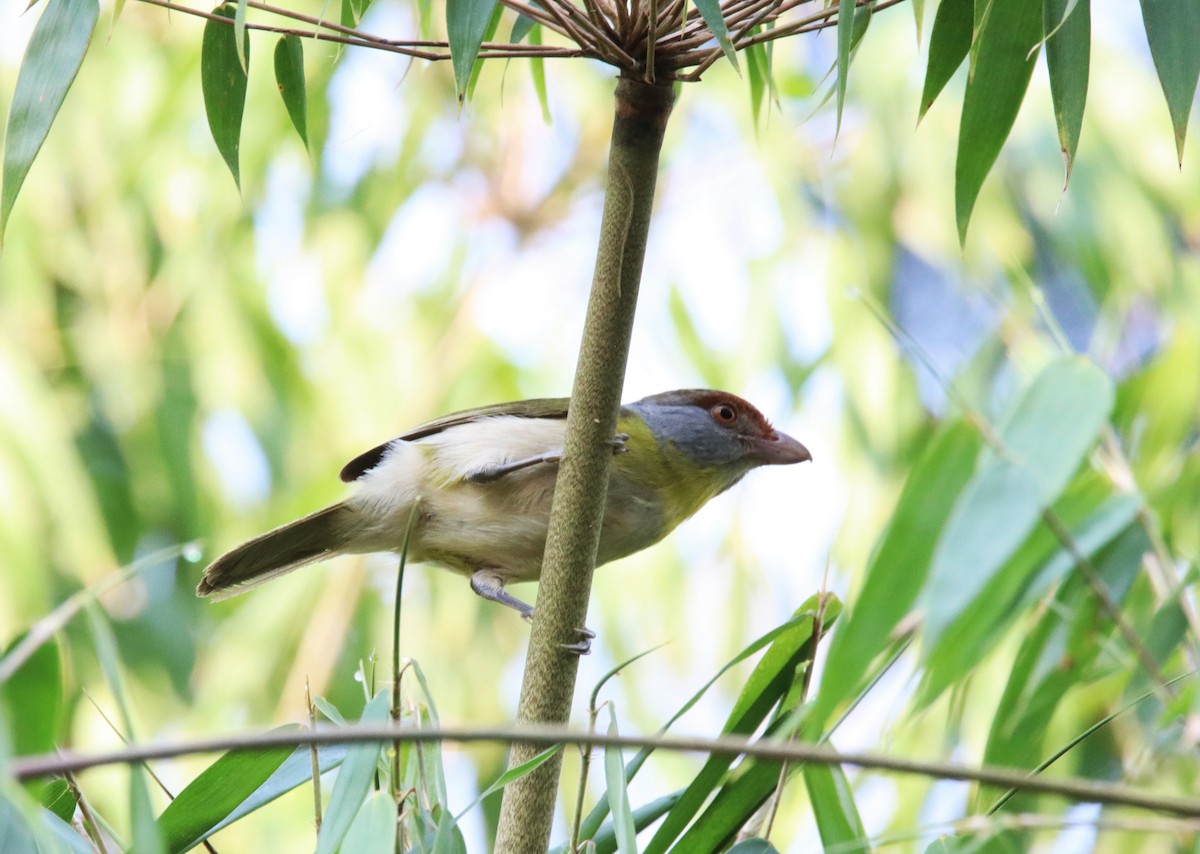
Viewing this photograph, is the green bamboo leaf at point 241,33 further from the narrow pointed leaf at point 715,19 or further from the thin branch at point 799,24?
the thin branch at point 799,24

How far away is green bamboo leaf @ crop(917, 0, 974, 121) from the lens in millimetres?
2219

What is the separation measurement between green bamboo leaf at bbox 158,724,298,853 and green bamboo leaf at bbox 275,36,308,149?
1.23 meters

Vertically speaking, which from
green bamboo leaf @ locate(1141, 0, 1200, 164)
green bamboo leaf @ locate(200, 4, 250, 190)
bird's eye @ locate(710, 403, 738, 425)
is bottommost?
bird's eye @ locate(710, 403, 738, 425)

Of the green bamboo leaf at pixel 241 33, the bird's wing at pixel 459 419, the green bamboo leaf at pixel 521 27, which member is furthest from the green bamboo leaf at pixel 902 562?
the bird's wing at pixel 459 419

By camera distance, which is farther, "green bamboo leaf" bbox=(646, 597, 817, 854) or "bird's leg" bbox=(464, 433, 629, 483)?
"bird's leg" bbox=(464, 433, 629, 483)

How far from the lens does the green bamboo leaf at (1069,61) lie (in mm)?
1989

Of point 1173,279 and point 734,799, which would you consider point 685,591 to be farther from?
point 734,799

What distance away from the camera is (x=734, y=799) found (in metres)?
2.31

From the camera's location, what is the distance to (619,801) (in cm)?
200

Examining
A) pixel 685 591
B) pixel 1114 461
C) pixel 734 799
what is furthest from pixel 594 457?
pixel 685 591

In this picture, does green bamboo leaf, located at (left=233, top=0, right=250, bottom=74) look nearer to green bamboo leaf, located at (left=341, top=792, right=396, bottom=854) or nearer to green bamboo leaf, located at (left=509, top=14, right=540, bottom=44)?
green bamboo leaf, located at (left=509, top=14, right=540, bottom=44)

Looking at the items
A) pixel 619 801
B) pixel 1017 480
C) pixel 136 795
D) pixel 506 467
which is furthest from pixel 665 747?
pixel 506 467

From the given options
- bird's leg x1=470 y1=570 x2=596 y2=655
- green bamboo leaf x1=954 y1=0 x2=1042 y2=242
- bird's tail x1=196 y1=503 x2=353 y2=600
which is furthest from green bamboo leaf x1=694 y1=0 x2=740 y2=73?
bird's tail x1=196 y1=503 x2=353 y2=600

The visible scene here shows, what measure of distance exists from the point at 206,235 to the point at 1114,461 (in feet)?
14.3
